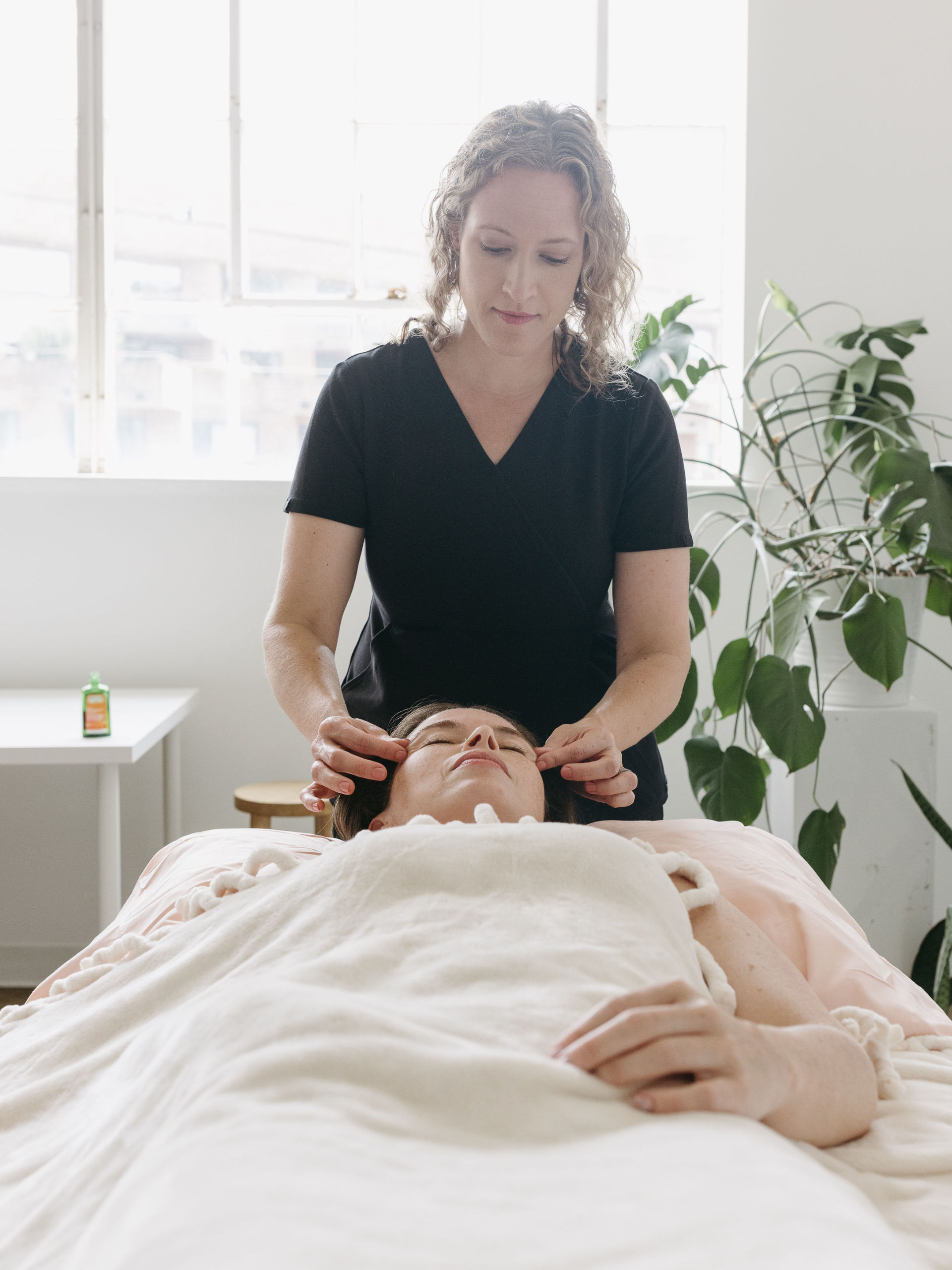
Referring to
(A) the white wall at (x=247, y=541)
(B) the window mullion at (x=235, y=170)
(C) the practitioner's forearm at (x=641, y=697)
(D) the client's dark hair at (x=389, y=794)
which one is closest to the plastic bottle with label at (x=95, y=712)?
(A) the white wall at (x=247, y=541)

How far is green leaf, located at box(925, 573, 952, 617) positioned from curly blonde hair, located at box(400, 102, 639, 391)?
905 millimetres

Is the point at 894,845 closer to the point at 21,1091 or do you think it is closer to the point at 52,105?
the point at 21,1091

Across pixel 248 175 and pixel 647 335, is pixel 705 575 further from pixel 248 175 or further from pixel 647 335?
pixel 248 175

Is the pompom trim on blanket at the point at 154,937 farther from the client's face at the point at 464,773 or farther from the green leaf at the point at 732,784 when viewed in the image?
the green leaf at the point at 732,784

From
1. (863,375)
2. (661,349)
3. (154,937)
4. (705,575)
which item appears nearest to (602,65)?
(661,349)

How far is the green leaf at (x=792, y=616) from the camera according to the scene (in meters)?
1.87

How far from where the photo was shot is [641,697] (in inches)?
55.9

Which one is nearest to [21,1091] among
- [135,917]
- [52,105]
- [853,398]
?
[135,917]

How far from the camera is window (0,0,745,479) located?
279 centimetres

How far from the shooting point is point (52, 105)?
110 inches

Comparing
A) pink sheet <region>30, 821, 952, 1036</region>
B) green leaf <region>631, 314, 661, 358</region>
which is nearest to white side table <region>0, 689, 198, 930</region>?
pink sheet <region>30, 821, 952, 1036</region>

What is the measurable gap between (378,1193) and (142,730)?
1692mm

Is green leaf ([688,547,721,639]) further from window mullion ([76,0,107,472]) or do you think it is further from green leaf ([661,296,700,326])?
window mullion ([76,0,107,472])

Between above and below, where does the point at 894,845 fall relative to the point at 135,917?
below
